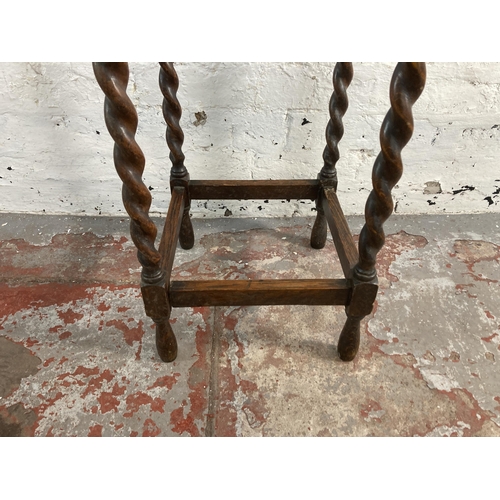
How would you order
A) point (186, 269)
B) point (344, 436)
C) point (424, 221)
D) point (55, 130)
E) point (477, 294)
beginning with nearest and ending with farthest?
point (344, 436) → point (477, 294) → point (186, 269) → point (55, 130) → point (424, 221)

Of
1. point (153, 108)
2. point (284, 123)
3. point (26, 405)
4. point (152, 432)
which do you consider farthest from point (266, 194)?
point (26, 405)

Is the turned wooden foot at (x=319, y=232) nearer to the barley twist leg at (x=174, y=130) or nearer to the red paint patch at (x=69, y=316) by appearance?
the barley twist leg at (x=174, y=130)

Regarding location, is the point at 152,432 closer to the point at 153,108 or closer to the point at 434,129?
the point at 153,108

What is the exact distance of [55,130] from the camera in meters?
1.62

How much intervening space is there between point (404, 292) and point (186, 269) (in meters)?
0.80

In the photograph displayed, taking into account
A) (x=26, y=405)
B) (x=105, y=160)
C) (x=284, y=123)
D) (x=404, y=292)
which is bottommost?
(x=26, y=405)

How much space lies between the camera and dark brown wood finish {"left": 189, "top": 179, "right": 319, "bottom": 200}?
1.44 meters

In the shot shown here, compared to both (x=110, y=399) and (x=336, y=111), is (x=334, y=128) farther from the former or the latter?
(x=110, y=399)

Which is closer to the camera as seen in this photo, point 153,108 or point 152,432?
point 152,432

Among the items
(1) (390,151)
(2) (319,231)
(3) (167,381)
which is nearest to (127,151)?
(1) (390,151)

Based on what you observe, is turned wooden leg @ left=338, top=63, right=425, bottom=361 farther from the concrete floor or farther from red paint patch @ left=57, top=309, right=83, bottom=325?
red paint patch @ left=57, top=309, right=83, bottom=325

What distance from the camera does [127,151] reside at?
0.80m

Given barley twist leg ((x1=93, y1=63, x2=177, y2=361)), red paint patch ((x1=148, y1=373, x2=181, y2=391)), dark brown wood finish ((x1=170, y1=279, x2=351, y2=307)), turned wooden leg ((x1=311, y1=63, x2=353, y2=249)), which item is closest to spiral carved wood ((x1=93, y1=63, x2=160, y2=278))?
barley twist leg ((x1=93, y1=63, x2=177, y2=361))

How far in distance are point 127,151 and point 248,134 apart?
2.90ft
